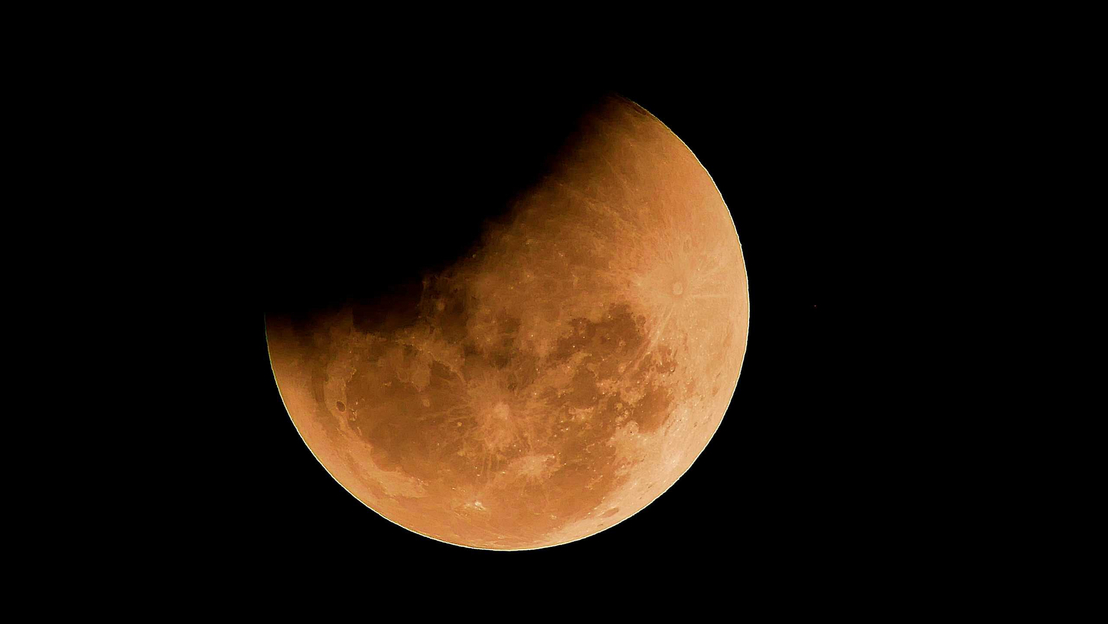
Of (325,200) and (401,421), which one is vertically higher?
(325,200)

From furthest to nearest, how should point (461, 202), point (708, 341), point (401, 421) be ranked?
point (708, 341) → point (401, 421) → point (461, 202)

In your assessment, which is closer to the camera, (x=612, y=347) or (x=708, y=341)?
(x=612, y=347)

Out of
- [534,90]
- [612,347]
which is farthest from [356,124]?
[612,347]

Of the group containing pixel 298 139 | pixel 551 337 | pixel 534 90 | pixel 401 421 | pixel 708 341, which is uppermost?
pixel 534 90

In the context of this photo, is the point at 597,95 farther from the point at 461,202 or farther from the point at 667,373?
the point at 667,373

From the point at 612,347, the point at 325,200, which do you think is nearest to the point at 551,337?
the point at 612,347

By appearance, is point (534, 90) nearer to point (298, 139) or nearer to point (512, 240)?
point (512, 240)

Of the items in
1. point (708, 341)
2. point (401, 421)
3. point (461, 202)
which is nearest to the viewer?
point (461, 202)
